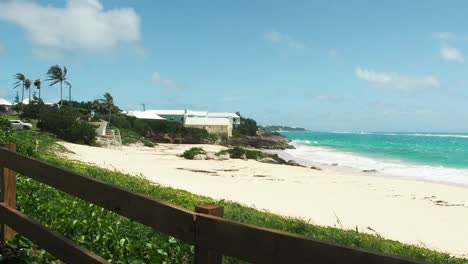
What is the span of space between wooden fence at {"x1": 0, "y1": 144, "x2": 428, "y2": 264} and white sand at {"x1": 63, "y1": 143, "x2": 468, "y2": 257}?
10.7 m

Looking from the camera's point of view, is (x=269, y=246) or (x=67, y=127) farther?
(x=67, y=127)

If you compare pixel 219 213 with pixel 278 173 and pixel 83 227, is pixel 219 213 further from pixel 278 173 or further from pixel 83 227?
pixel 278 173

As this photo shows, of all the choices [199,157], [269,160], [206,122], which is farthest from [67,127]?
[206,122]

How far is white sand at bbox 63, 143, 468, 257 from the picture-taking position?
51.0 ft

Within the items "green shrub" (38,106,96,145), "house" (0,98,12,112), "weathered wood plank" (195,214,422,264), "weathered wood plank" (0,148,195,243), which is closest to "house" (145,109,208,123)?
"house" (0,98,12,112)

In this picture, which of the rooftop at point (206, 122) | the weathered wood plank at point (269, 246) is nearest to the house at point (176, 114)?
the rooftop at point (206, 122)

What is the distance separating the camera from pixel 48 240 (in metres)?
3.92

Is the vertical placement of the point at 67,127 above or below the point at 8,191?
above

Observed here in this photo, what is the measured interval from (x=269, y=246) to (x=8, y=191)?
3.66 meters

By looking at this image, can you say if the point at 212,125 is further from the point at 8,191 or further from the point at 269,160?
the point at 8,191

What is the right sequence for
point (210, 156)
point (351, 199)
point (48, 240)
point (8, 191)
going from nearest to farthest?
1. point (48, 240)
2. point (8, 191)
3. point (351, 199)
4. point (210, 156)

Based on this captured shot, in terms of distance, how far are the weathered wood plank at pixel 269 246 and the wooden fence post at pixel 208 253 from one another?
0.10 ft

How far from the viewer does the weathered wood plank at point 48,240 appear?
343 cm

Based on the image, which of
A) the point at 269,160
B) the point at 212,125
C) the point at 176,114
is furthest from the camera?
the point at 176,114
